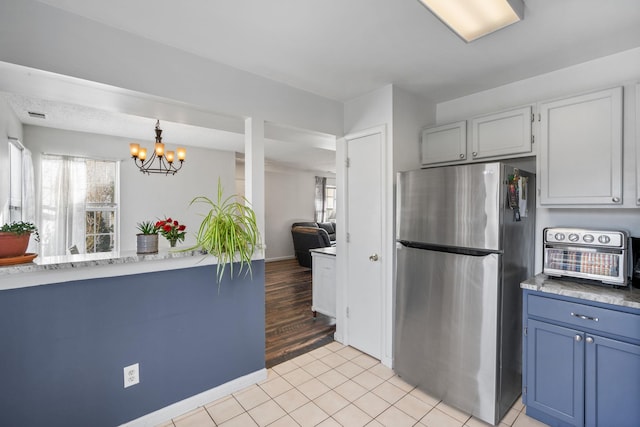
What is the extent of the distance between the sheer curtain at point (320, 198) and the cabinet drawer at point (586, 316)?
6935mm

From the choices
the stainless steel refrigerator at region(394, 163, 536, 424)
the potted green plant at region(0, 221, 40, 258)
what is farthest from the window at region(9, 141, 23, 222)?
the stainless steel refrigerator at region(394, 163, 536, 424)

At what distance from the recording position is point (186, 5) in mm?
1538

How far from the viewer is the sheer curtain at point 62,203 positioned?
157 inches

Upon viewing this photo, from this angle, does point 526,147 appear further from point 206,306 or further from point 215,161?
point 215,161

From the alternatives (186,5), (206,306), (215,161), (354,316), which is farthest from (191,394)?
(215,161)

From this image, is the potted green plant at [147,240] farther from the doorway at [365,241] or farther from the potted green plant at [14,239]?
the doorway at [365,241]

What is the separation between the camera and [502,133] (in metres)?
2.24

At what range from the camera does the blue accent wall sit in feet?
4.85

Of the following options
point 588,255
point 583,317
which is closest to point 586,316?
point 583,317

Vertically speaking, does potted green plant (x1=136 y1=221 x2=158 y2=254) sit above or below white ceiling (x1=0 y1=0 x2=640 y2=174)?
below

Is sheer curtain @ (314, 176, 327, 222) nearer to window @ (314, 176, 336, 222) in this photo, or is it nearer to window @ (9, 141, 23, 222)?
window @ (314, 176, 336, 222)

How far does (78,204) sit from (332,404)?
449cm

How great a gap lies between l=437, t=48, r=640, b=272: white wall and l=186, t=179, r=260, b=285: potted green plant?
2.19m

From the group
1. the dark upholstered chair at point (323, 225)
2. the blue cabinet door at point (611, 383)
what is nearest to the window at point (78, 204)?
the dark upholstered chair at point (323, 225)
